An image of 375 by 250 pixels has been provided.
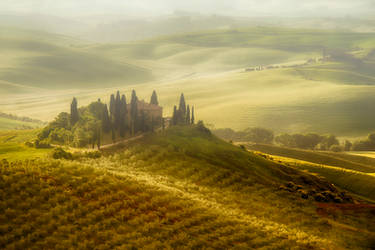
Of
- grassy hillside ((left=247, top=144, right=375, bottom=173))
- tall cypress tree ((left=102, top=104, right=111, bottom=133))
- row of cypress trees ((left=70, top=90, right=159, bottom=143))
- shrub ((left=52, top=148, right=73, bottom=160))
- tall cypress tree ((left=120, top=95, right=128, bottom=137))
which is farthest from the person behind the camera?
grassy hillside ((left=247, top=144, right=375, bottom=173))

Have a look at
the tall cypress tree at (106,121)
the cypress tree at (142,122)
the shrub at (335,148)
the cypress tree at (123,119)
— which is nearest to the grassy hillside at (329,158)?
the shrub at (335,148)

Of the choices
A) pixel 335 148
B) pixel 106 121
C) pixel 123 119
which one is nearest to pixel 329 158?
pixel 335 148

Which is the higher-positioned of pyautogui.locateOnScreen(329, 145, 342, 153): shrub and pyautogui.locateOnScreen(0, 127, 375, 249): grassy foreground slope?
pyautogui.locateOnScreen(0, 127, 375, 249): grassy foreground slope

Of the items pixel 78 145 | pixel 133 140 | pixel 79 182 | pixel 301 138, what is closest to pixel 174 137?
pixel 133 140

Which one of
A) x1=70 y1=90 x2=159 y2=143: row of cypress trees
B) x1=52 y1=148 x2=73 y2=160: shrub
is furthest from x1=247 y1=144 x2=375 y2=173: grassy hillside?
x1=52 y1=148 x2=73 y2=160: shrub

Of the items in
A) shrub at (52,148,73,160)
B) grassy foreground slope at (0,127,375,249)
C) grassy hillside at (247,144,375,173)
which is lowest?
grassy hillside at (247,144,375,173)

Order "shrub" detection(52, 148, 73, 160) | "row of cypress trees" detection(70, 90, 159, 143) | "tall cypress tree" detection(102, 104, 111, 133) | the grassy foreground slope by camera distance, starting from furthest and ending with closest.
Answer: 1. "row of cypress trees" detection(70, 90, 159, 143)
2. "tall cypress tree" detection(102, 104, 111, 133)
3. "shrub" detection(52, 148, 73, 160)
4. the grassy foreground slope

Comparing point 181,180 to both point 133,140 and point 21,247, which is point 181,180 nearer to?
point 133,140

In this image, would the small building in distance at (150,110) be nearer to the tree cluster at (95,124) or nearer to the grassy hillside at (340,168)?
the tree cluster at (95,124)

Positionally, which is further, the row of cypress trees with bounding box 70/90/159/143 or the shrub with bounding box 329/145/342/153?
the shrub with bounding box 329/145/342/153

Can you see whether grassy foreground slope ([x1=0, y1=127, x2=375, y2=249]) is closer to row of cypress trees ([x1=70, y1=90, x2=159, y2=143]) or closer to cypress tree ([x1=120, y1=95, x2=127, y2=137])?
cypress tree ([x1=120, y1=95, x2=127, y2=137])
